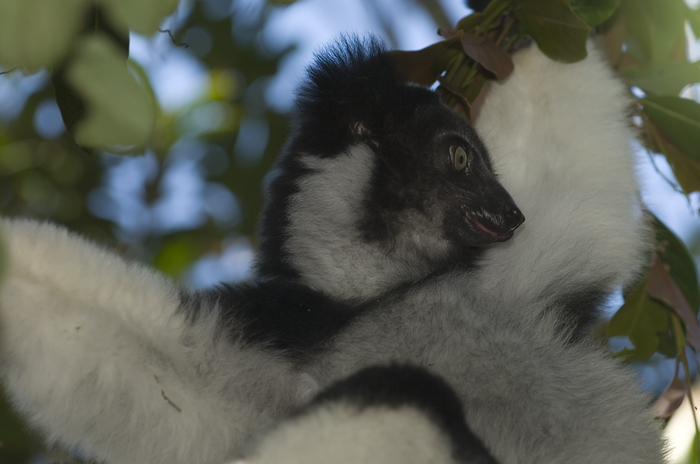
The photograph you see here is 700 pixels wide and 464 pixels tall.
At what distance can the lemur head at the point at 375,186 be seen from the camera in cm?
291

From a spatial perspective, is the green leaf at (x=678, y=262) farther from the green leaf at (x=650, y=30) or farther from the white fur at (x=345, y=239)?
the white fur at (x=345, y=239)

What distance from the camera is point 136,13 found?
54.7 inches

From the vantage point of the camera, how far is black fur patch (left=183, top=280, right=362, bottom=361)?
2559 millimetres

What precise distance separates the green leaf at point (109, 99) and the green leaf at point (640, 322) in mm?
2434

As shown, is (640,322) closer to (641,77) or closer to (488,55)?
(641,77)

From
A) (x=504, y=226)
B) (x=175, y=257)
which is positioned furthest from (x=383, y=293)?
(x=175, y=257)

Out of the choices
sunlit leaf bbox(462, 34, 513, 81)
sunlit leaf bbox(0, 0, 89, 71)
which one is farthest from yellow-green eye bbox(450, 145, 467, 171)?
sunlit leaf bbox(0, 0, 89, 71)

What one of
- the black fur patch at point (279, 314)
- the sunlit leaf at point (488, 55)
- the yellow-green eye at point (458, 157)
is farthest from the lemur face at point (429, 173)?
the black fur patch at point (279, 314)

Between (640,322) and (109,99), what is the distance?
8.66 ft

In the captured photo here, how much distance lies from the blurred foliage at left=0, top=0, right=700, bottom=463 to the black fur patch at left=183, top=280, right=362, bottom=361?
2.09ft

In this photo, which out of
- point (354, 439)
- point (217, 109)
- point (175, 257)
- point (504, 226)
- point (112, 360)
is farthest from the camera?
point (217, 109)

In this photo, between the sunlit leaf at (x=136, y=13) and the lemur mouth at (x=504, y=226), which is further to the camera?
the lemur mouth at (x=504, y=226)

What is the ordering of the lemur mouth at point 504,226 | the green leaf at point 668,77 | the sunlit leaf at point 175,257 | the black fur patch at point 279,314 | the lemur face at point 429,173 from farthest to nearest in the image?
the sunlit leaf at point 175,257 → the green leaf at point 668,77 → the lemur face at point 429,173 → the lemur mouth at point 504,226 → the black fur patch at point 279,314

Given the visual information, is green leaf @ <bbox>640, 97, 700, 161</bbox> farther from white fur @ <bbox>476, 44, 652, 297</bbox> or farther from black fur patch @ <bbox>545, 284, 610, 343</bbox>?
black fur patch @ <bbox>545, 284, 610, 343</bbox>
